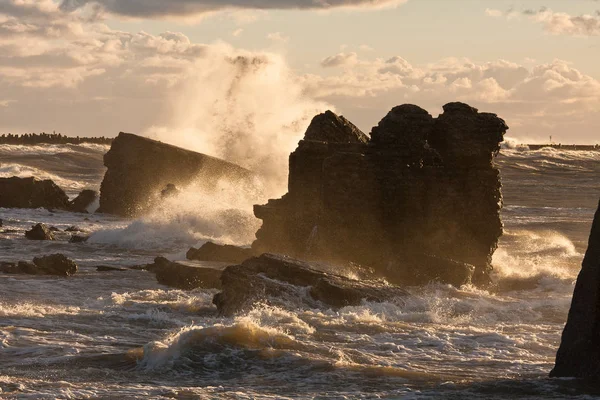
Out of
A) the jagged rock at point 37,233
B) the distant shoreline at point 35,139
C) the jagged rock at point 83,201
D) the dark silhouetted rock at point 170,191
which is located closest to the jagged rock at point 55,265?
the jagged rock at point 37,233

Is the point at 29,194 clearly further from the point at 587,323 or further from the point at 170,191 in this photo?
the point at 587,323

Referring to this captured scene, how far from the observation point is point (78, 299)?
2377 centimetres

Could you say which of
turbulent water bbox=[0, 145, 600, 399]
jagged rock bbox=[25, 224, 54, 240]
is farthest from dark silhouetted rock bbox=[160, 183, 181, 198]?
turbulent water bbox=[0, 145, 600, 399]

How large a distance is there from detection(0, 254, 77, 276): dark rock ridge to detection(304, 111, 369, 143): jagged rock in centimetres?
821

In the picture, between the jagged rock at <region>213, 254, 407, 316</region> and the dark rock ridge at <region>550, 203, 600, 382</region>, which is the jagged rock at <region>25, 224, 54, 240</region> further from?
the dark rock ridge at <region>550, 203, 600, 382</region>

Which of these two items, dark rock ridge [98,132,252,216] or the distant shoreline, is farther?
the distant shoreline

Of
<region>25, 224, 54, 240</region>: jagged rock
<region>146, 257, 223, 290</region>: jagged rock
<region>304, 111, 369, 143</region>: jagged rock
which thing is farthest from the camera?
<region>25, 224, 54, 240</region>: jagged rock

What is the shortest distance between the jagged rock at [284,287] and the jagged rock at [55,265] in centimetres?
706

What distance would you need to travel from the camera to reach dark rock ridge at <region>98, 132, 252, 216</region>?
51.8m

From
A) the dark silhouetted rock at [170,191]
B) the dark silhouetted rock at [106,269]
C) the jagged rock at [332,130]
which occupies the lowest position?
the dark silhouetted rock at [106,269]

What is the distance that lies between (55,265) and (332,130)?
9.32 meters

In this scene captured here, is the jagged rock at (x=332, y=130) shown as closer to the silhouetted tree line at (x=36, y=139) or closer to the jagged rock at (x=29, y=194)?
the jagged rock at (x=29, y=194)

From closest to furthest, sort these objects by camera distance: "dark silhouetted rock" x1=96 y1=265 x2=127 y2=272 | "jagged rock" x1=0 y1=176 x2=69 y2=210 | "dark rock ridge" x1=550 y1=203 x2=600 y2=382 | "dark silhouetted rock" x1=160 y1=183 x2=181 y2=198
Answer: "dark rock ridge" x1=550 y1=203 x2=600 y2=382 < "dark silhouetted rock" x1=96 y1=265 x2=127 y2=272 < "dark silhouetted rock" x1=160 y1=183 x2=181 y2=198 < "jagged rock" x1=0 y1=176 x2=69 y2=210

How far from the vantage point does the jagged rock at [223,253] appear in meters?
30.1
